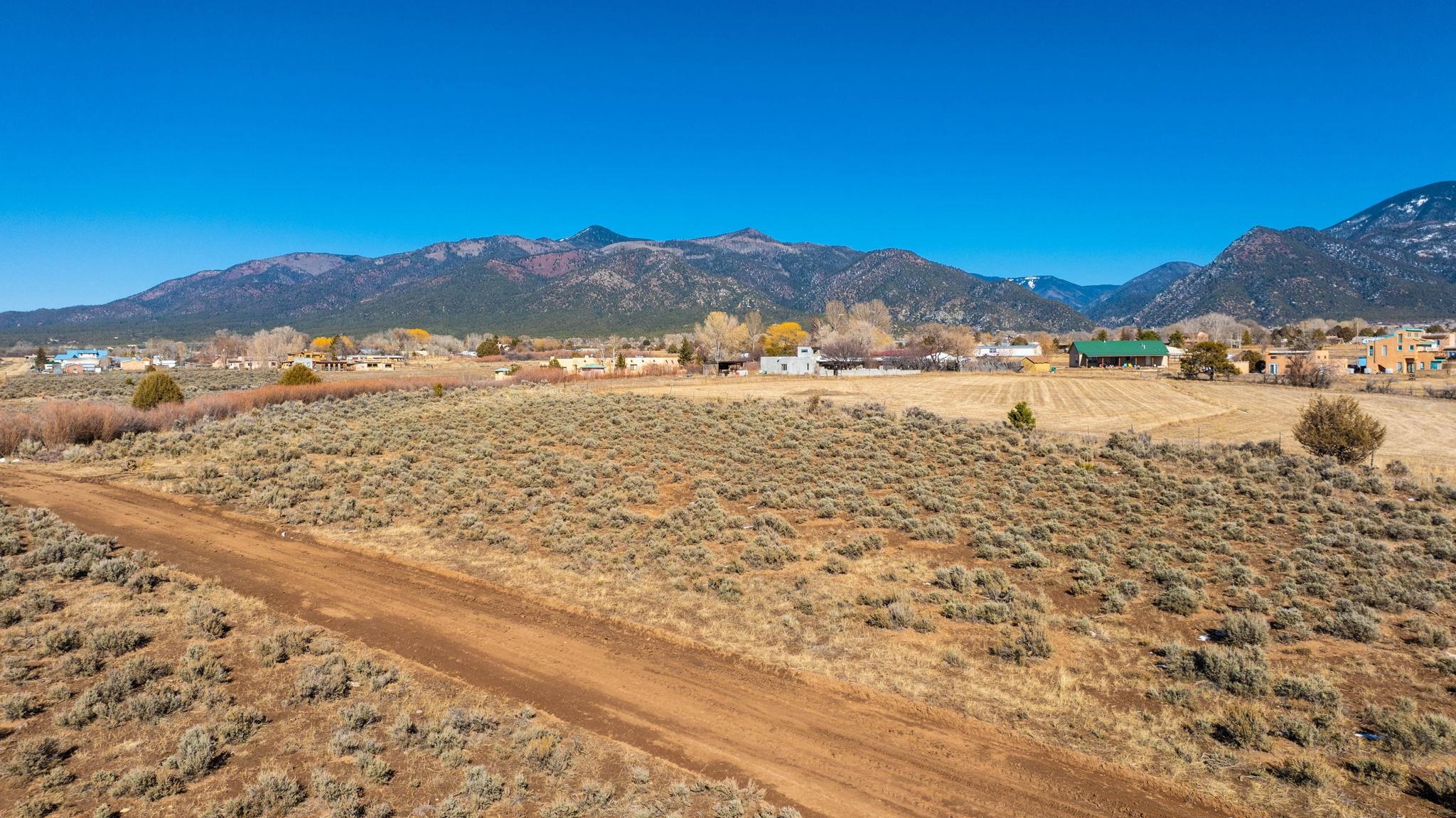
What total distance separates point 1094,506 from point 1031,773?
1419 centimetres

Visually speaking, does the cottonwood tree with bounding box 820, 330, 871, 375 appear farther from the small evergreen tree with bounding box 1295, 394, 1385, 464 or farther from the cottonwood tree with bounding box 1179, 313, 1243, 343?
the cottonwood tree with bounding box 1179, 313, 1243, 343

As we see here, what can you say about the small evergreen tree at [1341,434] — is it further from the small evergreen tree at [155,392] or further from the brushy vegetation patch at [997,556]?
the small evergreen tree at [155,392]

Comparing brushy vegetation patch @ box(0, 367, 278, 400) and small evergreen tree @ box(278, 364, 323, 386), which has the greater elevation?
small evergreen tree @ box(278, 364, 323, 386)

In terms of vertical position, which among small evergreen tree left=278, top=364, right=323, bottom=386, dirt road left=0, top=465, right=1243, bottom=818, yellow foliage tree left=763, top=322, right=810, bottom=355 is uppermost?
yellow foliage tree left=763, top=322, right=810, bottom=355

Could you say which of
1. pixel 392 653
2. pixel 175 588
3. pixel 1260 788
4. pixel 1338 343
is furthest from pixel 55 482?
pixel 1338 343

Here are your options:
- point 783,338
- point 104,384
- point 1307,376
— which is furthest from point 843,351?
point 104,384

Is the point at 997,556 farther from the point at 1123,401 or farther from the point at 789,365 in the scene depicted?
the point at 789,365

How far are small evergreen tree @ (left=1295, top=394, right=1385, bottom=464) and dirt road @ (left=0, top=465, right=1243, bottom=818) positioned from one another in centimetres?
2587

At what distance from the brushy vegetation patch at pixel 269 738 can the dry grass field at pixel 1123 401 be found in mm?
33686

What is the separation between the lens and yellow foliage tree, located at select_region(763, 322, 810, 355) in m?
130

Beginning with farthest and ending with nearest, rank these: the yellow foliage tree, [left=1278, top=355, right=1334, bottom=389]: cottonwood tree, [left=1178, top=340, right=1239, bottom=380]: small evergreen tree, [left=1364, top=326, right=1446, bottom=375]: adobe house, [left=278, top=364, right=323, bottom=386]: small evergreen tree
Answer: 1. the yellow foliage tree
2. [left=1364, top=326, right=1446, bottom=375]: adobe house
3. [left=1178, top=340, right=1239, bottom=380]: small evergreen tree
4. [left=1278, top=355, right=1334, bottom=389]: cottonwood tree
5. [left=278, top=364, right=323, bottom=386]: small evergreen tree

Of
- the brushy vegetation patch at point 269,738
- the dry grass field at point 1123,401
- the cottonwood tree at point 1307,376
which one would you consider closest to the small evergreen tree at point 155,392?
the dry grass field at point 1123,401

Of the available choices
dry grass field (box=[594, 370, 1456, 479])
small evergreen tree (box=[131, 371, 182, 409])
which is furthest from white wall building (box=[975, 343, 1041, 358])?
small evergreen tree (box=[131, 371, 182, 409])

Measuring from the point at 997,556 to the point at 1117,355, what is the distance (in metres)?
112
